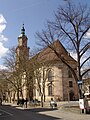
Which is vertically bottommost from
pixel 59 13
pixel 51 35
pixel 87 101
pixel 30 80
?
pixel 87 101

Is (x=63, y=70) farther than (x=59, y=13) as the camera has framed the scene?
Yes

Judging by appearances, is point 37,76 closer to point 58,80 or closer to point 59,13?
point 59,13

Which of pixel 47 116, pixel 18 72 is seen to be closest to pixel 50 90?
pixel 18 72

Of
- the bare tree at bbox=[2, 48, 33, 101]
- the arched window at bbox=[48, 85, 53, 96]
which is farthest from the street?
the arched window at bbox=[48, 85, 53, 96]

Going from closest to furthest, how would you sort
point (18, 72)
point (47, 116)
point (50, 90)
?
point (47, 116) < point (18, 72) < point (50, 90)

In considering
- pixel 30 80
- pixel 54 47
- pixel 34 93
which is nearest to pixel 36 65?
pixel 30 80

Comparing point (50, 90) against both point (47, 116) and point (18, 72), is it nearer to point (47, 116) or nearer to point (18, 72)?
point (18, 72)

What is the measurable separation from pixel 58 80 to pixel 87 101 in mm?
50846

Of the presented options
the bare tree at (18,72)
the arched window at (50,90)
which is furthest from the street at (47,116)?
the arched window at (50,90)

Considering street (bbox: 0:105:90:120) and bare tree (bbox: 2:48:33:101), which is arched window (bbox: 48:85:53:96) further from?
street (bbox: 0:105:90:120)

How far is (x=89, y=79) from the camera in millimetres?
64375

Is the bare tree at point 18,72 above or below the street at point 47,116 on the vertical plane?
above

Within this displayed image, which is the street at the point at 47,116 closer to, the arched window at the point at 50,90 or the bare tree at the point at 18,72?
the bare tree at the point at 18,72

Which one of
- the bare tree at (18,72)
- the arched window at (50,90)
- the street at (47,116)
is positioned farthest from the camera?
the arched window at (50,90)
